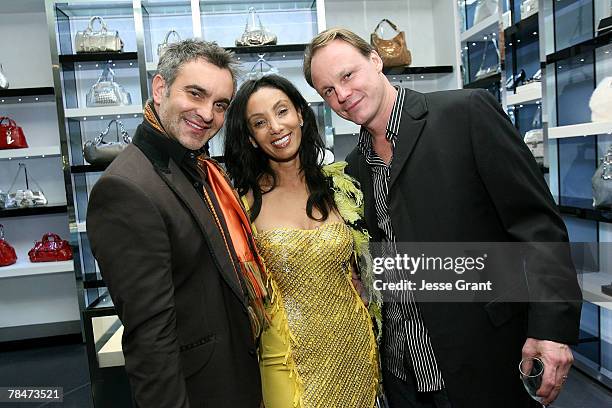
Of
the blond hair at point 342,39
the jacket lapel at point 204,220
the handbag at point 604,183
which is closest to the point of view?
the jacket lapel at point 204,220

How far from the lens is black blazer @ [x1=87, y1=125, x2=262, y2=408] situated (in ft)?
3.84

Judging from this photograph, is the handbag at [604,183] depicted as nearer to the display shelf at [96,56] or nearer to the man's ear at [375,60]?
the man's ear at [375,60]

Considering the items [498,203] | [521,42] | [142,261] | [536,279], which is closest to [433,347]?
[536,279]

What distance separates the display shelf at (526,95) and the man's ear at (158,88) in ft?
10.5

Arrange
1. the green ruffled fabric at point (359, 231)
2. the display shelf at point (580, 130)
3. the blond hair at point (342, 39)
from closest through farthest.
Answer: the blond hair at point (342, 39)
the green ruffled fabric at point (359, 231)
the display shelf at point (580, 130)

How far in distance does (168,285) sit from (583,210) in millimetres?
3113

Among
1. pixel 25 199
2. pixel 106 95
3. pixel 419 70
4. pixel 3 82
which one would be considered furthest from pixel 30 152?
pixel 419 70

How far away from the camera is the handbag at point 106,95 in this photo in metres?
4.65

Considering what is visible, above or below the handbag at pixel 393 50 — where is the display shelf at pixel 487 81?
below

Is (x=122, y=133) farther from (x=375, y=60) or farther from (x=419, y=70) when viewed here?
(x=375, y=60)

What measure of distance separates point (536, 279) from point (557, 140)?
8.99 feet

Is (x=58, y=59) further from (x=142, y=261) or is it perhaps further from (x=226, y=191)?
(x=142, y=261)

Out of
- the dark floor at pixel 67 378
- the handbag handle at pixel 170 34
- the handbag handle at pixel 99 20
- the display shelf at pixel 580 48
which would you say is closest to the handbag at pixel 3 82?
the handbag handle at pixel 99 20

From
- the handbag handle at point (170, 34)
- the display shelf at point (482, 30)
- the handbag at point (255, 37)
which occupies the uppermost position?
the handbag handle at point (170, 34)
